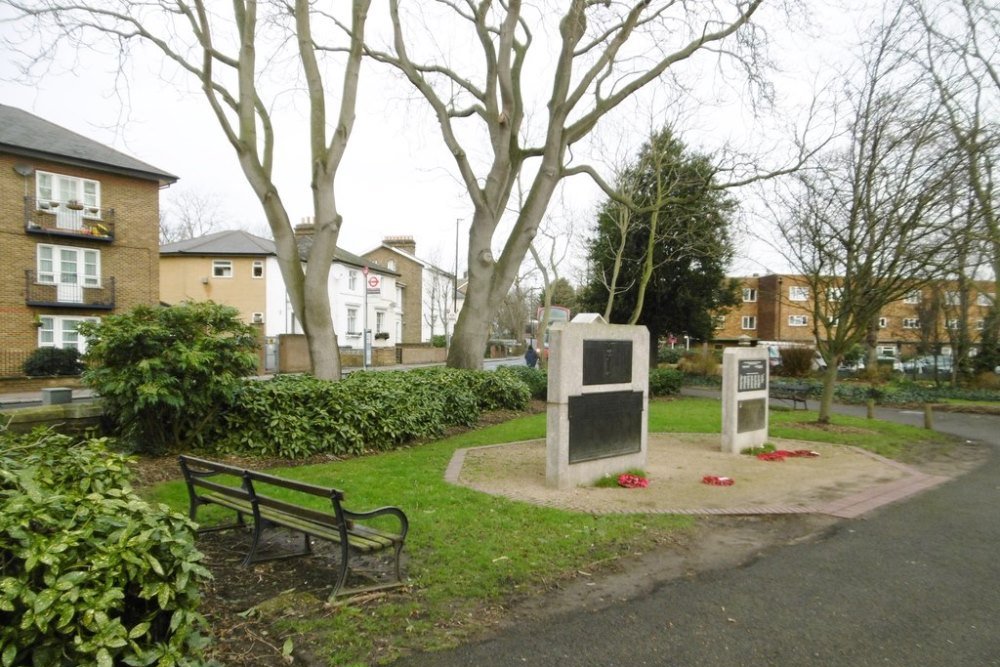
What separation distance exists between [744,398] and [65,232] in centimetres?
2743

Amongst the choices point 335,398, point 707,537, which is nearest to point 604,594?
point 707,537

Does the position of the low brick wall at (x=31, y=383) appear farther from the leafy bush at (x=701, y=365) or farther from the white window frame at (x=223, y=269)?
the leafy bush at (x=701, y=365)

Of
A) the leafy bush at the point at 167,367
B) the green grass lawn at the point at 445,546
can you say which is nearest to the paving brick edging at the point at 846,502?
the green grass lawn at the point at 445,546

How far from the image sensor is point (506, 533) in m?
5.93

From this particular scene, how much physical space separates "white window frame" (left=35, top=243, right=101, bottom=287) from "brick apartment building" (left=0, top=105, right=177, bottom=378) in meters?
0.04

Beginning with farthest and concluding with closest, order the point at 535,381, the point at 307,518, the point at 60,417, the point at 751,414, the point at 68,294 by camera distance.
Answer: the point at 68,294 → the point at 535,381 → the point at 751,414 → the point at 60,417 → the point at 307,518

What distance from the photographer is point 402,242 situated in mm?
58219

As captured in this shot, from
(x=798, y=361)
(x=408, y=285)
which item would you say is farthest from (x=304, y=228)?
(x=798, y=361)

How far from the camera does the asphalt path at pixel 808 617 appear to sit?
12.2 feet

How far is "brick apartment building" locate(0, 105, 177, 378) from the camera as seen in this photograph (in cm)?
2633

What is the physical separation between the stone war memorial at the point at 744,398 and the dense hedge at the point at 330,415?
4.97 meters

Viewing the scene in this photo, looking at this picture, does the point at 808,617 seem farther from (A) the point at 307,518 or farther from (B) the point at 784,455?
(B) the point at 784,455

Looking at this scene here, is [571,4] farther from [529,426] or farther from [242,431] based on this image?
[242,431]

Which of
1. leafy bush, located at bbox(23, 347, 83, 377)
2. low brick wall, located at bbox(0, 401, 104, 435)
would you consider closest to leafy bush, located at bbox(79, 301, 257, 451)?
low brick wall, located at bbox(0, 401, 104, 435)
